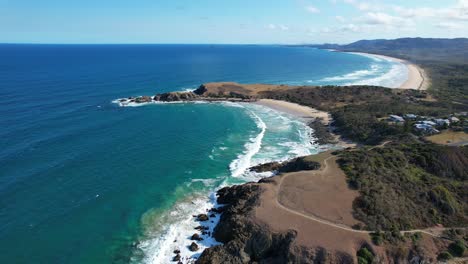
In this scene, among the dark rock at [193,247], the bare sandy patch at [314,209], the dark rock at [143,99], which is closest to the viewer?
the bare sandy patch at [314,209]

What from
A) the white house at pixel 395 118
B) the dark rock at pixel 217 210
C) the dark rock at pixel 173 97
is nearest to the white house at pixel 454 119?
the white house at pixel 395 118

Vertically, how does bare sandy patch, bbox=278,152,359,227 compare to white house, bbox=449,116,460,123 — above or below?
below

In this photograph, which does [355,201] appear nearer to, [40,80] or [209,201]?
[209,201]

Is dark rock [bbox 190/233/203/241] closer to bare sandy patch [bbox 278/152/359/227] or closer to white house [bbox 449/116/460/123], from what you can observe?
bare sandy patch [bbox 278/152/359/227]

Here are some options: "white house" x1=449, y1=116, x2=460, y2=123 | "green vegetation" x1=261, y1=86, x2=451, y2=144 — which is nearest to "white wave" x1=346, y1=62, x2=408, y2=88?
"green vegetation" x1=261, y1=86, x2=451, y2=144

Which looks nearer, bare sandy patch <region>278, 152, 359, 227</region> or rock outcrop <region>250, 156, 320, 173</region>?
bare sandy patch <region>278, 152, 359, 227</region>

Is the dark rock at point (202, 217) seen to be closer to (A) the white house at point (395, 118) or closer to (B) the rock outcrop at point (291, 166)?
(B) the rock outcrop at point (291, 166)
